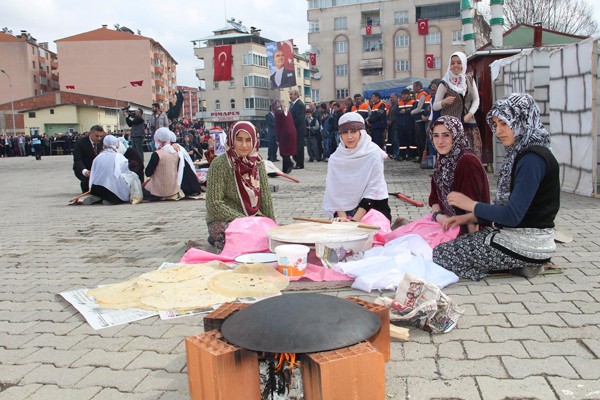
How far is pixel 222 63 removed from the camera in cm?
3944

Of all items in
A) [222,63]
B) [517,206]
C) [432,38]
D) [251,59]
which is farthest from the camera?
[251,59]

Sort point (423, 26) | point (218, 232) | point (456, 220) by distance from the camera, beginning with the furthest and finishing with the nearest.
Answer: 1. point (423, 26)
2. point (218, 232)
3. point (456, 220)

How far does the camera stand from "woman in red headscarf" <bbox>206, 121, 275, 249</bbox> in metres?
5.25

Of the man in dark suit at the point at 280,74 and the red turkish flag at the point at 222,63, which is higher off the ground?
the red turkish flag at the point at 222,63

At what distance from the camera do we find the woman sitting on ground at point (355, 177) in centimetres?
541

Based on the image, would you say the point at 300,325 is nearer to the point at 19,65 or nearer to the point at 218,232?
the point at 218,232

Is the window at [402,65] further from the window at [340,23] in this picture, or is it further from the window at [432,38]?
the window at [340,23]

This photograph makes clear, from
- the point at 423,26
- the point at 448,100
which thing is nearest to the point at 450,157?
the point at 448,100

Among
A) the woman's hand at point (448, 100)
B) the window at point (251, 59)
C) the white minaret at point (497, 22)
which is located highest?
the window at point (251, 59)

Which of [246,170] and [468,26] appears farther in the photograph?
[468,26]

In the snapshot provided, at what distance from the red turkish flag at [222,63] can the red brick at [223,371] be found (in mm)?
37559

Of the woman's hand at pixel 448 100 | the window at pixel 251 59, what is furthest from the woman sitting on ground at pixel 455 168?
the window at pixel 251 59

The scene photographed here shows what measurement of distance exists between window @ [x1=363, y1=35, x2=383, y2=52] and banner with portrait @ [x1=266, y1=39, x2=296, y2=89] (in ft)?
109

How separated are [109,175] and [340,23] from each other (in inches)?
2255
